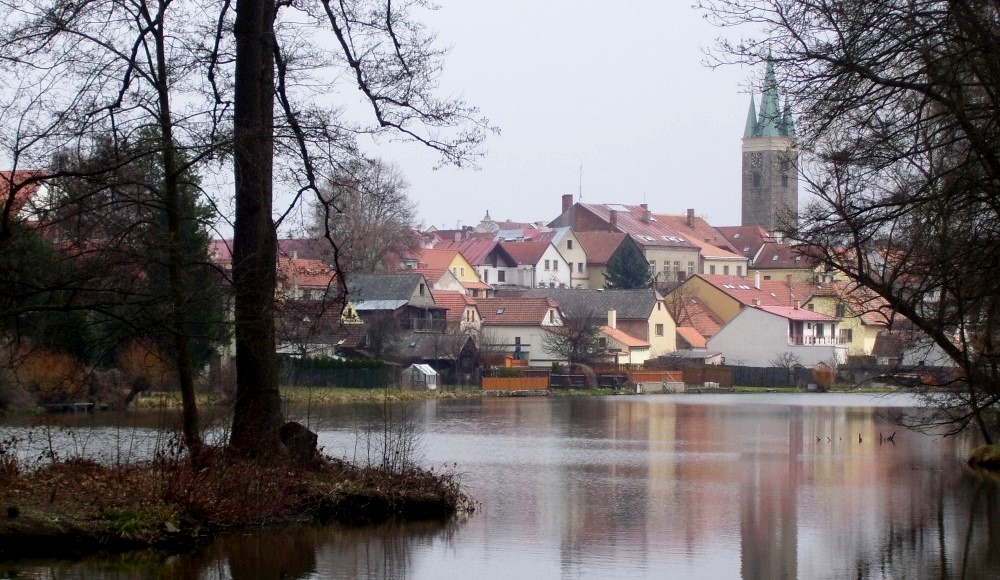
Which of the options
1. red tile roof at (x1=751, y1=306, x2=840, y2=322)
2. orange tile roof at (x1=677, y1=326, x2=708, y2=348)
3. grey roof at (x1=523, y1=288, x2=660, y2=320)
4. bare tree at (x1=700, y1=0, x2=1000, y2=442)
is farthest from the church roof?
orange tile roof at (x1=677, y1=326, x2=708, y2=348)

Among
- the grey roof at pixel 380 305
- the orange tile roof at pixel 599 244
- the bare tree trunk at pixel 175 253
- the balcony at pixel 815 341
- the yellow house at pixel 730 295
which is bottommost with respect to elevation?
the bare tree trunk at pixel 175 253

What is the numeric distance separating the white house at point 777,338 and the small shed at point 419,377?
29686mm

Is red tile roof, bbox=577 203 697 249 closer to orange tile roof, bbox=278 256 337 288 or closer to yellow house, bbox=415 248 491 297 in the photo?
yellow house, bbox=415 248 491 297

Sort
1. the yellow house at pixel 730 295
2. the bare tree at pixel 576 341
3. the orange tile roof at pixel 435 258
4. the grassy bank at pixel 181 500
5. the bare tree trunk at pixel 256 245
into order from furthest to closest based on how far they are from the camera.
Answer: the yellow house at pixel 730 295 → the orange tile roof at pixel 435 258 → the bare tree at pixel 576 341 → the bare tree trunk at pixel 256 245 → the grassy bank at pixel 181 500

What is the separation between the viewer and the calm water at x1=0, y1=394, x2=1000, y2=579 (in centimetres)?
1312

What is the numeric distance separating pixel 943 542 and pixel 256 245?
30.1 feet

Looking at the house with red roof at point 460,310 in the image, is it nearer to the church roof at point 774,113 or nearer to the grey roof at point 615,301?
the grey roof at point 615,301

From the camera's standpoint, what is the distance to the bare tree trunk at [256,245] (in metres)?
16.2

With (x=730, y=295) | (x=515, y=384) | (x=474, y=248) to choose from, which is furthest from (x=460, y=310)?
(x=474, y=248)

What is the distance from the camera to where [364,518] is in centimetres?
1584

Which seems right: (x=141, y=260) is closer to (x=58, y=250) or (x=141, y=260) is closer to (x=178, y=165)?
(x=58, y=250)

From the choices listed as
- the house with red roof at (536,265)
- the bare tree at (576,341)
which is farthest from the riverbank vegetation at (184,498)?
the house with red roof at (536,265)

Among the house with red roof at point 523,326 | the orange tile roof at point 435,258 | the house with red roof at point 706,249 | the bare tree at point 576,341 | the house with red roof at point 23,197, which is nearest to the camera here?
the house with red roof at point 23,197

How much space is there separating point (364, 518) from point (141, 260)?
4338 mm
